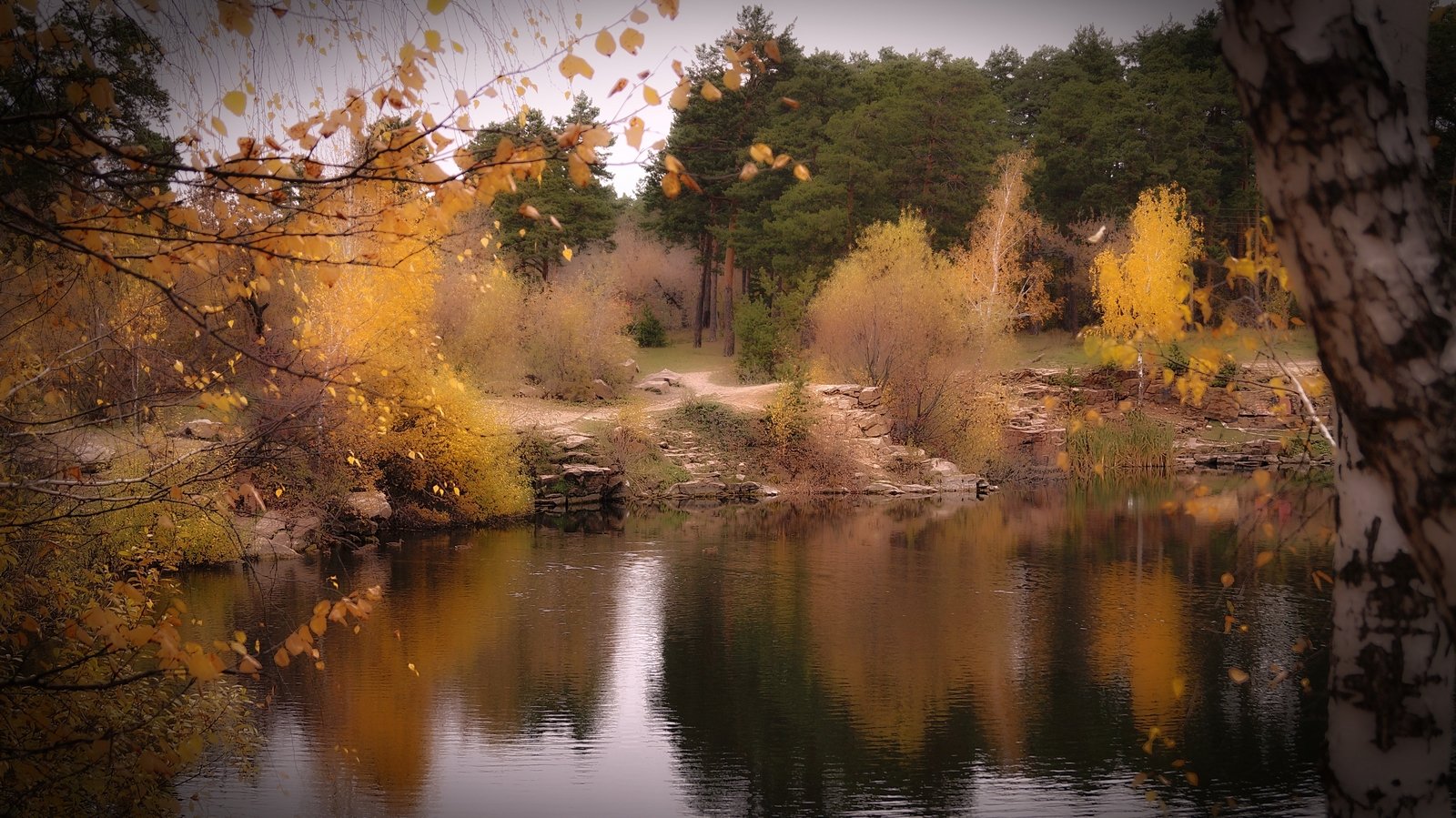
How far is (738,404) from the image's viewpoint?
28.6 m

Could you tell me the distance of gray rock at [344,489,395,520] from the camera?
19.0 metres

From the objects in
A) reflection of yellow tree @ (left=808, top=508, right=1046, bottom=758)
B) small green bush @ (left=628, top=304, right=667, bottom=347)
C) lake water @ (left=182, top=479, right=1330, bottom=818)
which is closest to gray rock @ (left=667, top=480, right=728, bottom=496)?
reflection of yellow tree @ (left=808, top=508, right=1046, bottom=758)

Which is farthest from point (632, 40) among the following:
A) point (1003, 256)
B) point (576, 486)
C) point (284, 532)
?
point (1003, 256)

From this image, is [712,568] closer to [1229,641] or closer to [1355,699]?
[1229,641]

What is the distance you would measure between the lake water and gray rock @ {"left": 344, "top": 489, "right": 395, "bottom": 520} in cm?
81

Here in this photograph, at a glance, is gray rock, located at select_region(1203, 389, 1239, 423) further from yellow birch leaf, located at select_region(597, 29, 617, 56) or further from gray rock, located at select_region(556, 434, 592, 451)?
yellow birch leaf, located at select_region(597, 29, 617, 56)

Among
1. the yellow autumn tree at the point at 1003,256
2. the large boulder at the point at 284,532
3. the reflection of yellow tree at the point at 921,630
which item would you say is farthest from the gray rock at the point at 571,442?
the yellow autumn tree at the point at 1003,256

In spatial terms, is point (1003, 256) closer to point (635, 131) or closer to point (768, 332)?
point (768, 332)

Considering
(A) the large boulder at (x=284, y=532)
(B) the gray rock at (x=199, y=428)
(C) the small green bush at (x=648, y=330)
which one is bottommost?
(A) the large boulder at (x=284, y=532)

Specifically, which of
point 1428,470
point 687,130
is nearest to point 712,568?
point 1428,470

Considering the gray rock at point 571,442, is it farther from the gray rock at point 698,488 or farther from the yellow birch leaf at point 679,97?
the yellow birch leaf at point 679,97

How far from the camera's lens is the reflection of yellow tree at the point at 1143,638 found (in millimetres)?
10578

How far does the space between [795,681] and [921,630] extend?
263 cm

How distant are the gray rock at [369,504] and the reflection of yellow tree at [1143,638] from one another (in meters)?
11.9
